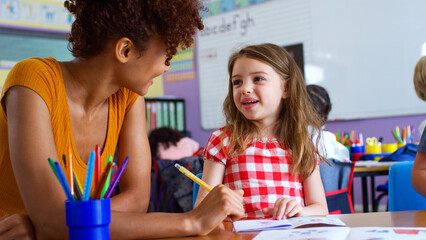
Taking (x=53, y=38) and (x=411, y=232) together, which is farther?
(x=53, y=38)

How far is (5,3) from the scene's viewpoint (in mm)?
5070

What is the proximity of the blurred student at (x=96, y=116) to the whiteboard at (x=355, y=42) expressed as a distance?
2988mm

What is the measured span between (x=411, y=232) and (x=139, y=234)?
Answer: 486mm

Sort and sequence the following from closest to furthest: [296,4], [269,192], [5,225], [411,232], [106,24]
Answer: [411,232] → [5,225] → [106,24] → [269,192] → [296,4]

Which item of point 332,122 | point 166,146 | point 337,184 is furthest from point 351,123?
point 337,184

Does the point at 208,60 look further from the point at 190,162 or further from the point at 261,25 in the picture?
the point at 190,162

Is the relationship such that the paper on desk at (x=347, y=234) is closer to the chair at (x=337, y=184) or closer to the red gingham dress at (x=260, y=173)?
the red gingham dress at (x=260, y=173)

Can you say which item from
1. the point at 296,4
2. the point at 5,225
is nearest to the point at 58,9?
the point at 296,4

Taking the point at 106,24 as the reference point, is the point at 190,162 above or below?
below

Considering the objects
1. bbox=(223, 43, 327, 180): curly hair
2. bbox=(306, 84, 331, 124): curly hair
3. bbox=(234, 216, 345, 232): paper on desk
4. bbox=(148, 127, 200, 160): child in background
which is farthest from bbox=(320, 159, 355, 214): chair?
bbox=(148, 127, 200, 160): child in background

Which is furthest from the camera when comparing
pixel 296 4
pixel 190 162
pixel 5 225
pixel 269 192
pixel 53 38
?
pixel 53 38

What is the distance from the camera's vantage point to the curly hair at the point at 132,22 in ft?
3.39

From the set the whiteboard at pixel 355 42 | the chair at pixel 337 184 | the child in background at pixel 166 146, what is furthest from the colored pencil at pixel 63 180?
the whiteboard at pixel 355 42

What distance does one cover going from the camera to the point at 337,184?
215 cm
